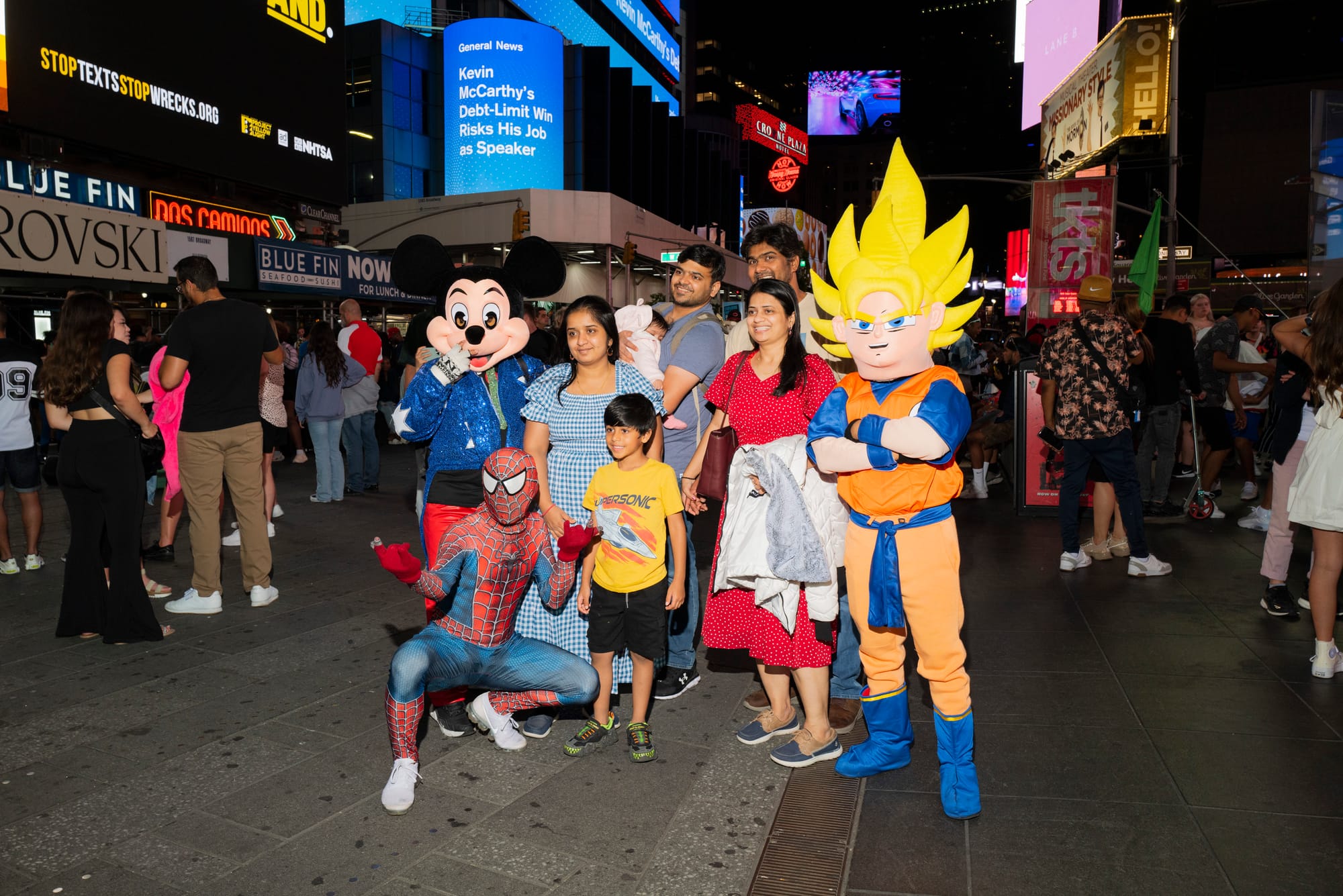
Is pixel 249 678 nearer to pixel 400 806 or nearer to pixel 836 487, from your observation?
pixel 400 806

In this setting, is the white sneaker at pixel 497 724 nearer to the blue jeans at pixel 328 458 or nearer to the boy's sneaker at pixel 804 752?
the boy's sneaker at pixel 804 752

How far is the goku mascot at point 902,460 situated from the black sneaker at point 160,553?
585 cm

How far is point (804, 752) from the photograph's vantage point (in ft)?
11.6

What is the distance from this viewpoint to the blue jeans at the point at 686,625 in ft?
14.0

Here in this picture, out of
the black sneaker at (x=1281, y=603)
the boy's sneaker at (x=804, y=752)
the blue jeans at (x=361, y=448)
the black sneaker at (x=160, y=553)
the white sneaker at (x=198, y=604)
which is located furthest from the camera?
the blue jeans at (x=361, y=448)

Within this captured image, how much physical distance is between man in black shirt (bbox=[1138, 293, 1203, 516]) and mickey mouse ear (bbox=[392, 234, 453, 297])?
230 inches

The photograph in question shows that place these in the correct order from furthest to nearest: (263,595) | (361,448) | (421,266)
A: 1. (361,448)
2. (263,595)
3. (421,266)

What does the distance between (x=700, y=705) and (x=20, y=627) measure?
405 centimetres

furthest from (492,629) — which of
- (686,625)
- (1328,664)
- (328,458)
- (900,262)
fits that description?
(328,458)

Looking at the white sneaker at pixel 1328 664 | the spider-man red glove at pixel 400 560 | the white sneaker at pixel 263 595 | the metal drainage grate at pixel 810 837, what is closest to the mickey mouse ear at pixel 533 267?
the spider-man red glove at pixel 400 560

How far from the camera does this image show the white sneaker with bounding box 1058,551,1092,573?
6.47m

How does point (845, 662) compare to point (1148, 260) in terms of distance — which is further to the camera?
point (1148, 260)

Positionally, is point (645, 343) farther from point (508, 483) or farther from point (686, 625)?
point (686, 625)

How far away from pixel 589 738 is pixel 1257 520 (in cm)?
689
